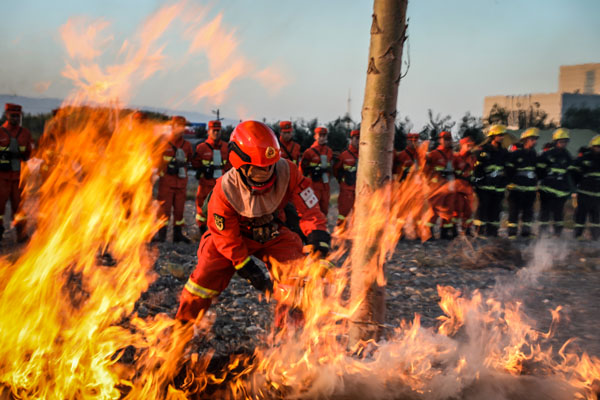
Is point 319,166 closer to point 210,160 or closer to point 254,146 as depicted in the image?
point 210,160

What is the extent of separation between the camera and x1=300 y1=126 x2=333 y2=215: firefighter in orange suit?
8.93 m

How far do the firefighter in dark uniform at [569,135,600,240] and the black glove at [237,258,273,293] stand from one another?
869 centimetres

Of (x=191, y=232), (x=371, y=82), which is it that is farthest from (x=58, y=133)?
(x=371, y=82)

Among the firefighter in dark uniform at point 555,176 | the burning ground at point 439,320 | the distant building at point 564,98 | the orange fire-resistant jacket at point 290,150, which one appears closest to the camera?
the burning ground at point 439,320

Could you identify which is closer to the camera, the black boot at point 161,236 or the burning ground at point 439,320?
the burning ground at point 439,320

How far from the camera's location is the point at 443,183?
9.05 metres

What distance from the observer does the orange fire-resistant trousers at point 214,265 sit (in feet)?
11.1

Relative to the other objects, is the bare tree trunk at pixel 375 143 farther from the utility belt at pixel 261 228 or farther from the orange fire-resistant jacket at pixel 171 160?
the orange fire-resistant jacket at pixel 171 160

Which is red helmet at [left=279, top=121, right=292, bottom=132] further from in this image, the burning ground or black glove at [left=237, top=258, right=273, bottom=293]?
black glove at [left=237, top=258, right=273, bottom=293]

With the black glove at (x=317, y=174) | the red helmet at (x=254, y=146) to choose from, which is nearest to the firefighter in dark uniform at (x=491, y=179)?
the black glove at (x=317, y=174)

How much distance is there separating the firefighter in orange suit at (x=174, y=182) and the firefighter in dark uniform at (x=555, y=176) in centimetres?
750

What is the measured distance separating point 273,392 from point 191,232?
22.5 ft

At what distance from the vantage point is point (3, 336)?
2992mm

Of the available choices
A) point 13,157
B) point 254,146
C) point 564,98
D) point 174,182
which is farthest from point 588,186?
point 564,98
